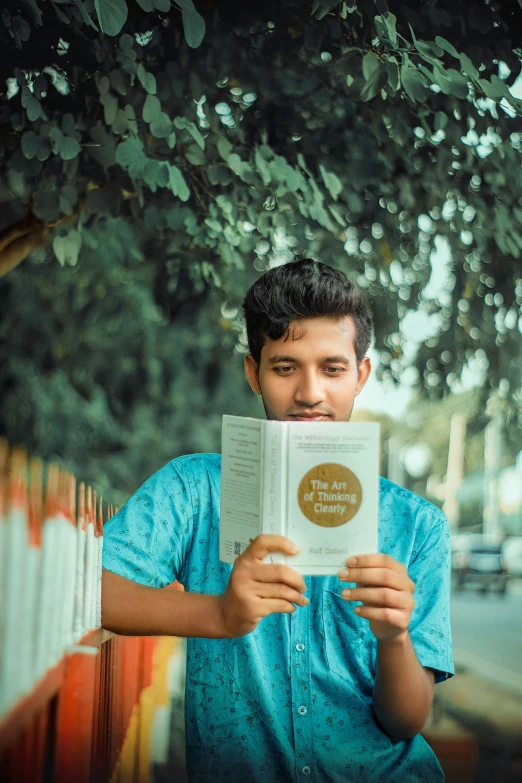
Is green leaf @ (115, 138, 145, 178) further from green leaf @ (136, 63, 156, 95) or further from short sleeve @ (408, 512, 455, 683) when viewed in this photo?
short sleeve @ (408, 512, 455, 683)

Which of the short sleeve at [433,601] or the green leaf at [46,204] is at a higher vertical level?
the green leaf at [46,204]

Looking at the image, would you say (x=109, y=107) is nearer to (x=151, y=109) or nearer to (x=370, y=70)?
(x=151, y=109)

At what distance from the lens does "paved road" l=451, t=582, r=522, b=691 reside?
24.6 ft

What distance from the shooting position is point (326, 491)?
1.33 metres

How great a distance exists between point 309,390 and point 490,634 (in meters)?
9.26

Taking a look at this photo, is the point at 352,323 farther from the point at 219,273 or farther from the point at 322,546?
the point at 219,273

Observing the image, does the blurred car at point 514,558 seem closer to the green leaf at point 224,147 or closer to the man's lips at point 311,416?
the green leaf at point 224,147

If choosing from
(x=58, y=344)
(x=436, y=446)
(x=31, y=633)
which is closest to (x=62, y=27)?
(x=31, y=633)

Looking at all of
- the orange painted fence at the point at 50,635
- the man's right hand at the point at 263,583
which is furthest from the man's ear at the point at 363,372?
the orange painted fence at the point at 50,635

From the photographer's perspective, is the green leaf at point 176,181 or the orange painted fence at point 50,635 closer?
the orange painted fence at point 50,635

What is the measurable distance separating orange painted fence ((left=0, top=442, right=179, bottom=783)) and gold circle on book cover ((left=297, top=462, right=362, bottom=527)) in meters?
0.46

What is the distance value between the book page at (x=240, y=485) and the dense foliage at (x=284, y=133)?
1.15 m

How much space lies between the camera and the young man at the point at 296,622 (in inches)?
61.8

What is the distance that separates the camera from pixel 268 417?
1655 mm
